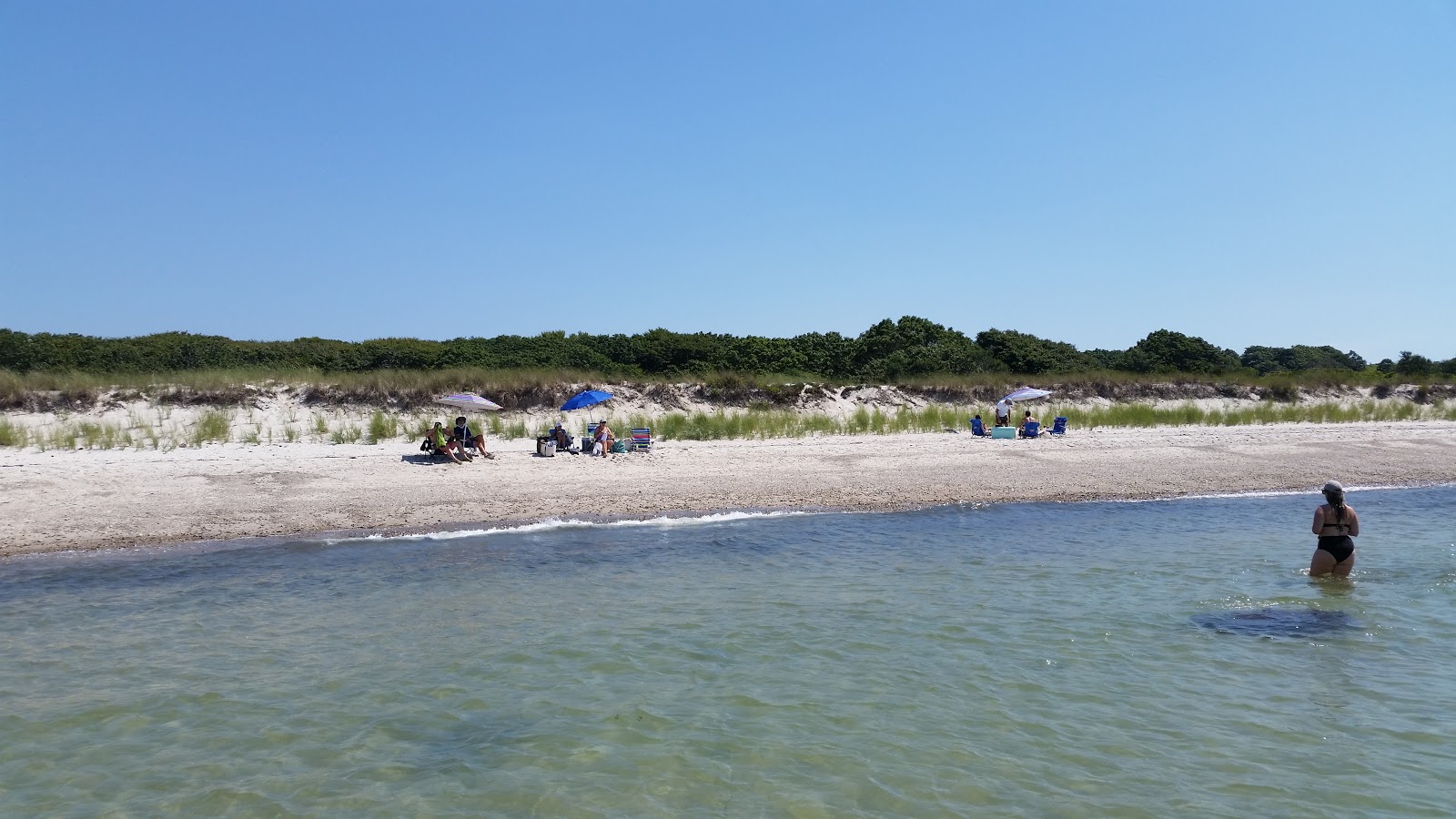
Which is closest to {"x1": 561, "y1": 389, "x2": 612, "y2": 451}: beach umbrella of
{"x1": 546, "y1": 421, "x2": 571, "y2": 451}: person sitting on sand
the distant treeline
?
{"x1": 546, "y1": 421, "x2": 571, "y2": 451}: person sitting on sand

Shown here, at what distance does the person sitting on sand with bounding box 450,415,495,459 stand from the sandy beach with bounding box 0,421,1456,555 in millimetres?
402

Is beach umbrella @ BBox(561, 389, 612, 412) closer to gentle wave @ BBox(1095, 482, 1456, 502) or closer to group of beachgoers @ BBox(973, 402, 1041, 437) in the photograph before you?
group of beachgoers @ BBox(973, 402, 1041, 437)

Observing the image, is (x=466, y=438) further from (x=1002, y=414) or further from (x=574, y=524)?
(x=1002, y=414)

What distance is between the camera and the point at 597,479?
51.5 feet

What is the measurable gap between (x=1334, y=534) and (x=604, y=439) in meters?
12.3

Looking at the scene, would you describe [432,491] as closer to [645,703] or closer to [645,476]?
[645,476]

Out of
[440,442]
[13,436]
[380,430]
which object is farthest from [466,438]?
[13,436]

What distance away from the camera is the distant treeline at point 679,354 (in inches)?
A: 1137

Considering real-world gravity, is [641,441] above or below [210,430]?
below

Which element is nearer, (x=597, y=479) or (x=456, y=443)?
(x=597, y=479)

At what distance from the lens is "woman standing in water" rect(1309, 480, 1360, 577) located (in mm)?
8969

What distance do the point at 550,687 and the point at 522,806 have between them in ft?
5.83

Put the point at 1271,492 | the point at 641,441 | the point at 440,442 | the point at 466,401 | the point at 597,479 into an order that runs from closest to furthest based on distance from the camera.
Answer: the point at 597,479 → the point at 1271,492 → the point at 440,442 → the point at 466,401 → the point at 641,441

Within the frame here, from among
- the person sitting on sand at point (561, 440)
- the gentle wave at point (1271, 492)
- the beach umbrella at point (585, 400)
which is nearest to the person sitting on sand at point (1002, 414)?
the gentle wave at point (1271, 492)
